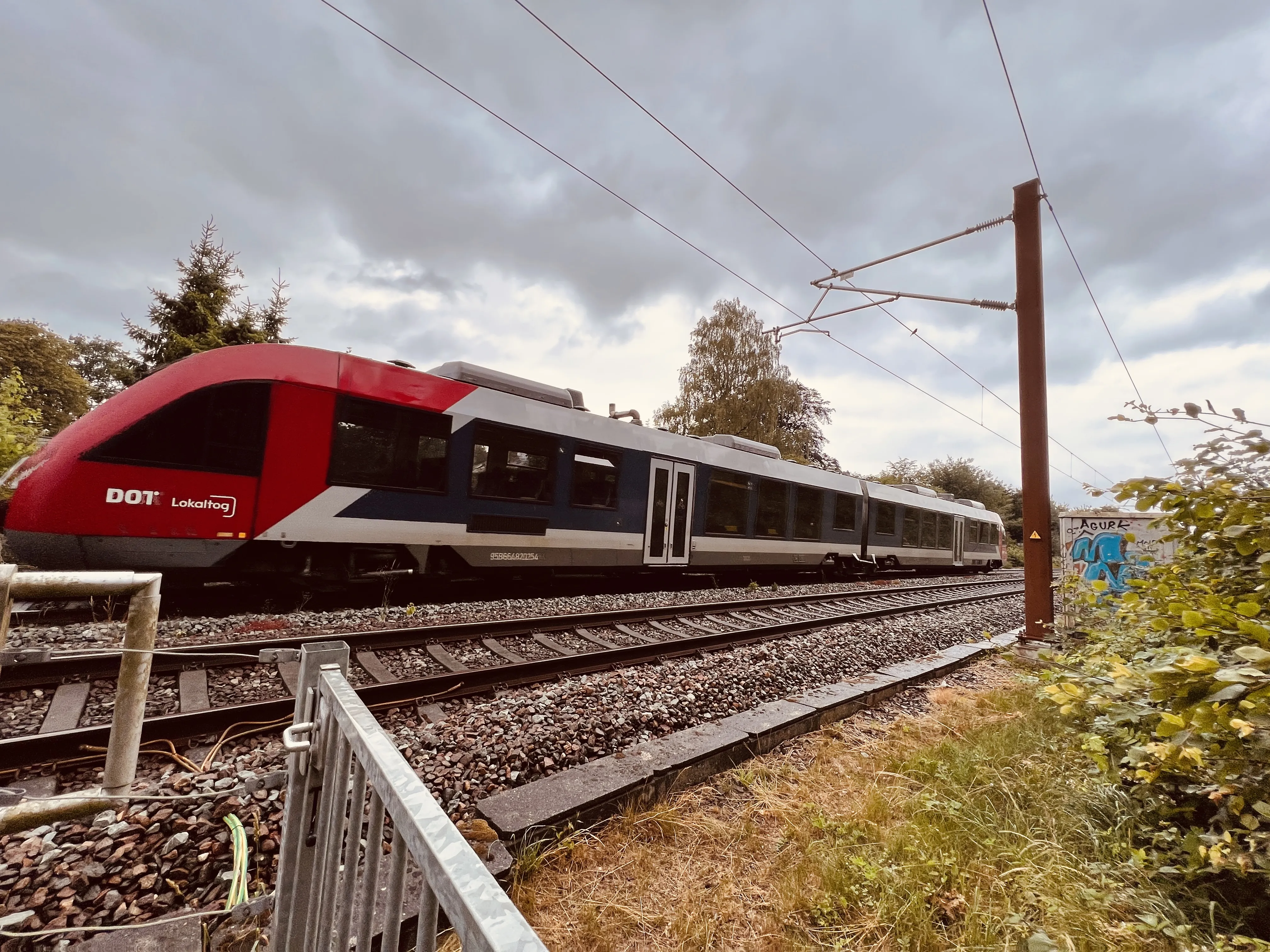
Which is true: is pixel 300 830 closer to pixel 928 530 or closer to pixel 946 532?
pixel 928 530

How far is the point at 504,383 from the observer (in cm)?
794

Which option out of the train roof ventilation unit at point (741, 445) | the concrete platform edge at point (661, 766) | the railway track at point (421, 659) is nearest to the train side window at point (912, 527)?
the train roof ventilation unit at point (741, 445)

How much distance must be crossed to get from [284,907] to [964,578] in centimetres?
2233

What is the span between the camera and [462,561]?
7.49 metres

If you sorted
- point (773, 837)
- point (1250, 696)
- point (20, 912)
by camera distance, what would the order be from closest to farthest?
point (1250, 696) < point (20, 912) < point (773, 837)

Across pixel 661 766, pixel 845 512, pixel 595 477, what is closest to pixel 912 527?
pixel 845 512

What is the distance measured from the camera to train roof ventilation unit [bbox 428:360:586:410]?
764 centimetres

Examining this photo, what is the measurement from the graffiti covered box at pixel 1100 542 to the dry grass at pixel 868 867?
5158 millimetres

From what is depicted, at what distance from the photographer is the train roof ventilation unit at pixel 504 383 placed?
7.64 meters

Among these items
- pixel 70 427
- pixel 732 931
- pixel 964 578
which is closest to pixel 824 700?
pixel 732 931

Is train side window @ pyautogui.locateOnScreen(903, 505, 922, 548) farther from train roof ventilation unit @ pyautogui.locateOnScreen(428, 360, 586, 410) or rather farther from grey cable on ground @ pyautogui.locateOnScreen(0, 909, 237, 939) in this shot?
grey cable on ground @ pyautogui.locateOnScreen(0, 909, 237, 939)

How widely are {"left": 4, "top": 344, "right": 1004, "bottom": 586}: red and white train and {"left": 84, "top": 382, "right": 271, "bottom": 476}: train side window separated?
1 cm

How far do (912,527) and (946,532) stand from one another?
335 cm

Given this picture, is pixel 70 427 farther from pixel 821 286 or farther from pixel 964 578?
pixel 964 578
